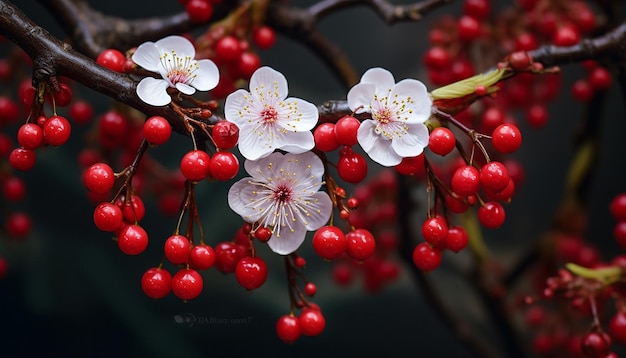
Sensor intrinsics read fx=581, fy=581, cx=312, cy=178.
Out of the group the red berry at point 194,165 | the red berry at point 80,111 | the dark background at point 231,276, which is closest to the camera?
the red berry at point 194,165

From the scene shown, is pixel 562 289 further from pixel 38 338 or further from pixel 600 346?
pixel 38 338

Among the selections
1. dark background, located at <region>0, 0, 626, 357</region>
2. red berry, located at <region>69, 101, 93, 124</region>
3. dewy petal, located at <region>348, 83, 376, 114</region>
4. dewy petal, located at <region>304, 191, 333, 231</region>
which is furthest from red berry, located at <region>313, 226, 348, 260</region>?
dark background, located at <region>0, 0, 626, 357</region>

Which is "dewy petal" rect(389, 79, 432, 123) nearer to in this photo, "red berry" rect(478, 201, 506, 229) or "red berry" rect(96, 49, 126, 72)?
"red berry" rect(478, 201, 506, 229)

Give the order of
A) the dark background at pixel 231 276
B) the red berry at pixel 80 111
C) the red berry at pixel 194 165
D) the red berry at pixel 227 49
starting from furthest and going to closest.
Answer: the dark background at pixel 231 276 < the red berry at pixel 80 111 < the red berry at pixel 227 49 < the red berry at pixel 194 165

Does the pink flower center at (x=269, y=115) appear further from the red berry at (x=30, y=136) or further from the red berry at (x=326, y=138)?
the red berry at (x=30, y=136)

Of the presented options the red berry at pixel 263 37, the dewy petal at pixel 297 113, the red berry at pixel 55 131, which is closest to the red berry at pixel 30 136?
the red berry at pixel 55 131

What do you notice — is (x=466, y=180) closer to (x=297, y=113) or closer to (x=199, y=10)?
(x=297, y=113)

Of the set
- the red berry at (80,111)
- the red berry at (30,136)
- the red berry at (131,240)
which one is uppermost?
the red berry at (80,111)
